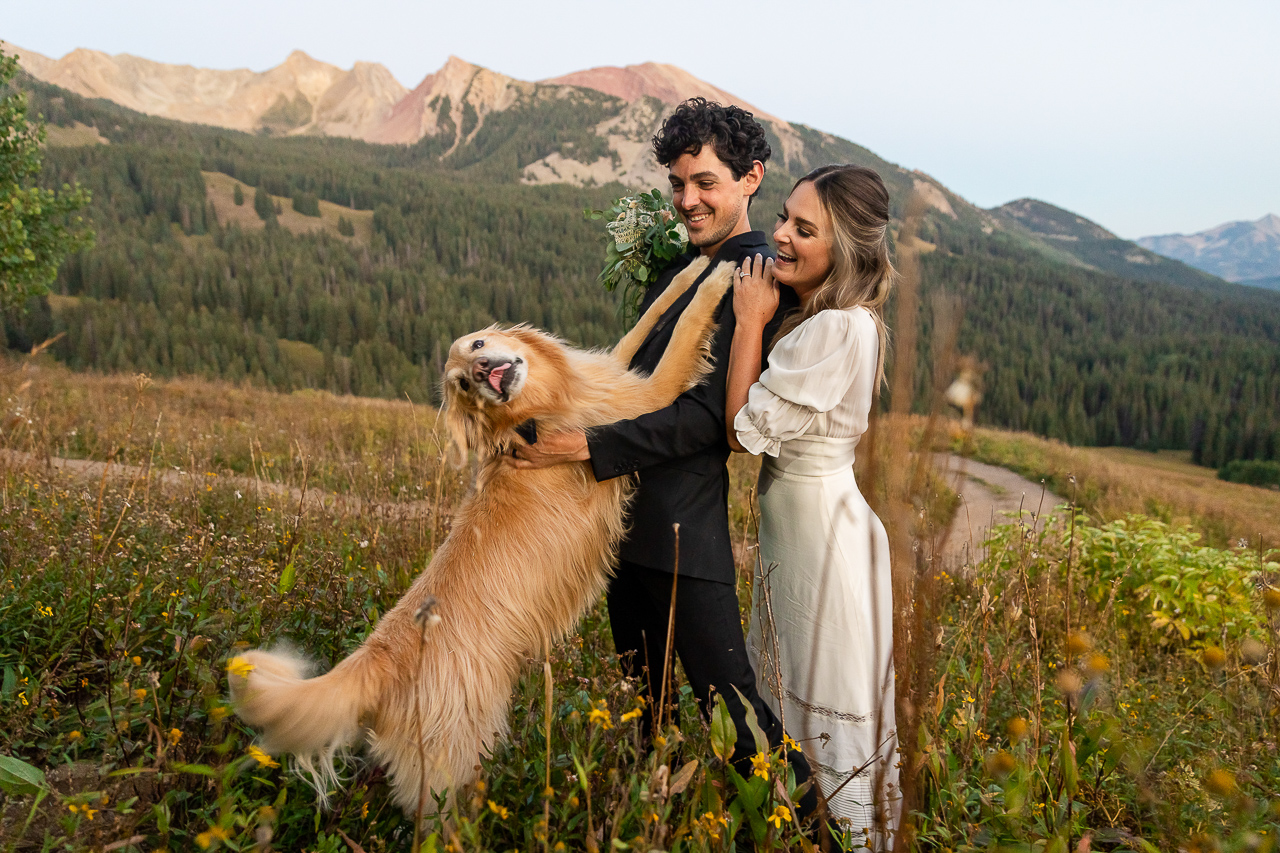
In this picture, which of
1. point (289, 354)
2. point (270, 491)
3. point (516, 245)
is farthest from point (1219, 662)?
point (516, 245)

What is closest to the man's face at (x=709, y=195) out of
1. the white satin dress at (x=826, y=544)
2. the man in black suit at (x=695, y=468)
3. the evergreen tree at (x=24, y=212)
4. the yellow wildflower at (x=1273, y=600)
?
the man in black suit at (x=695, y=468)

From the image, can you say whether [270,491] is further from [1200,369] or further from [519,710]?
[1200,369]

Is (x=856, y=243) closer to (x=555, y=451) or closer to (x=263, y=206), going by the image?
(x=555, y=451)

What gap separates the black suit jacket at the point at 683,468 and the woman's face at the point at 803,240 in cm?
17

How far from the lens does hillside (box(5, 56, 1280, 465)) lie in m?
69.7

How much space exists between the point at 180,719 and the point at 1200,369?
370 feet

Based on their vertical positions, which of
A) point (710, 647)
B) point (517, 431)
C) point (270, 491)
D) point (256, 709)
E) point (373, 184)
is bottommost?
point (270, 491)

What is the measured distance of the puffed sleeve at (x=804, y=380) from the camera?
8.28 ft

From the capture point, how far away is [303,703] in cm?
231

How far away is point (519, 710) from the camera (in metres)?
3.35

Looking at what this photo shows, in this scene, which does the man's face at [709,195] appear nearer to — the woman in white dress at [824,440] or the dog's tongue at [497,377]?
the woman in white dress at [824,440]

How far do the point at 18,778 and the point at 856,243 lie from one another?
361cm

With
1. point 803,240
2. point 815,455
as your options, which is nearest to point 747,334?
point 803,240

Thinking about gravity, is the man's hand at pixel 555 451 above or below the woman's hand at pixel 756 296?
below
